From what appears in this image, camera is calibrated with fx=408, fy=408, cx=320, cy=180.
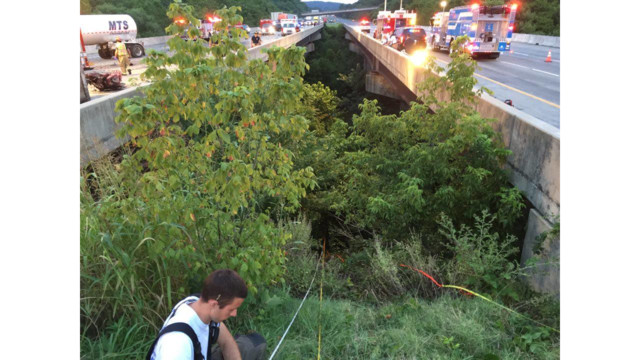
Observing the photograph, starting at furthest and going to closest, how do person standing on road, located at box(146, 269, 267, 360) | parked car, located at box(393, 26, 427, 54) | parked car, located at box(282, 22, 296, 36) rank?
parked car, located at box(282, 22, 296, 36) < parked car, located at box(393, 26, 427, 54) < person standing on road, located at box(146, 269, 267, 360)

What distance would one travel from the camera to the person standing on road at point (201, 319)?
2688mm

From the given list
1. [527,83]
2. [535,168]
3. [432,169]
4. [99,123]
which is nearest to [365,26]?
[527,83]

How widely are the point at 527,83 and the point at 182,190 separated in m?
18.0

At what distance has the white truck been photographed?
27500 millimetres

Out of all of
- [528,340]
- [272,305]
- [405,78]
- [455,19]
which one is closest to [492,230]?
[528,340]

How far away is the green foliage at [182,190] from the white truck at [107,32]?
92.7 feet

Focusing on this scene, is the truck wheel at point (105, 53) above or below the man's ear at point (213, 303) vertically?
above

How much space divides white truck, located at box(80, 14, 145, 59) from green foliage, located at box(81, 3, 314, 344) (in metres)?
28.2

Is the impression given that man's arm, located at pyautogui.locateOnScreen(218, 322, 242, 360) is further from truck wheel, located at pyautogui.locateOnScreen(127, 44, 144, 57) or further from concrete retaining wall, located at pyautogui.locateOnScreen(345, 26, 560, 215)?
truck wheel, located at pyautogui.locateOnScreen(127, 44, 144, 57)

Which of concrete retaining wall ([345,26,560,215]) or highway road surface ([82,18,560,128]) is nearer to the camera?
concrete retaining wall ([345,26,560,215])

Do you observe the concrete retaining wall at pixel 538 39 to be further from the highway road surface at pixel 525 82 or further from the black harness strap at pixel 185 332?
the black harness strap at pixel 185 332

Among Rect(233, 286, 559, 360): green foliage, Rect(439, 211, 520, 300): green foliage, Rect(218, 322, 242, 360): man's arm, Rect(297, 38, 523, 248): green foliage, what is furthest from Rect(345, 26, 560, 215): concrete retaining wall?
Rect(218, 322, 242, 360): man's arm

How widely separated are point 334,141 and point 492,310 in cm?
902

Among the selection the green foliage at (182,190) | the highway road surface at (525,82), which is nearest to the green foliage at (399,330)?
the green foliage at (182,190)
